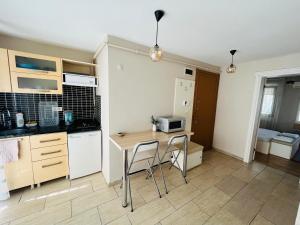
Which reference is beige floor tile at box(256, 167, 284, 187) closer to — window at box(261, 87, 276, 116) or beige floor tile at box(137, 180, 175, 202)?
beige floor tile at box(137, 180, 175, 202)

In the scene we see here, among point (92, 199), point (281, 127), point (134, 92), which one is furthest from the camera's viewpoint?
point (281, 127)

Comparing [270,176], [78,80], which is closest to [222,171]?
[270,176]

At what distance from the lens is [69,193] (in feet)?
6.69

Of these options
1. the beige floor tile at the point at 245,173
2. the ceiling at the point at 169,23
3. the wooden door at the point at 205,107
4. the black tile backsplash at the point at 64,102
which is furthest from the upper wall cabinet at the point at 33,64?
the beige floor tile at the point at 245,173

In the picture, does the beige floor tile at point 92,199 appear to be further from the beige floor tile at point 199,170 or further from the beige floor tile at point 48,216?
the beige floor tile at point 199,170

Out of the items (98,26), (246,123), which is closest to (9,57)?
(98,26)

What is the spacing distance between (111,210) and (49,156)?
128 centimetres

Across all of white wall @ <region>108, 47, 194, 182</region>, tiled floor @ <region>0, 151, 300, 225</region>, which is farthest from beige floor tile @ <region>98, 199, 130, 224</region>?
white wall @ <region>108, 47, 194, 182</region>

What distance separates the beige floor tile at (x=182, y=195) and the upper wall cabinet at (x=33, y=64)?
2.66 metres

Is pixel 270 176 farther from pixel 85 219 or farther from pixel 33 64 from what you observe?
pixel 33 64

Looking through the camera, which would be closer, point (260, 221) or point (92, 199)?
point (260, 221)

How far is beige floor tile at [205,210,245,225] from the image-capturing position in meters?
1.64

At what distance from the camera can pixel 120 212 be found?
174 centimetres

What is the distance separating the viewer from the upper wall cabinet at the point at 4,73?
187 centimetres
